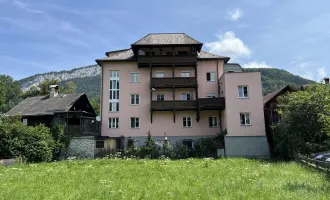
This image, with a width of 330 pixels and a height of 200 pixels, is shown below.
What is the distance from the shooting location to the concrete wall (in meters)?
29.5

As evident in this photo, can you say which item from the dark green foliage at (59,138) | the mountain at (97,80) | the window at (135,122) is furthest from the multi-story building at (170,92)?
the mountain at (97,80)

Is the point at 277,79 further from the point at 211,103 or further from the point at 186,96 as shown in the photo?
the point at 211,103

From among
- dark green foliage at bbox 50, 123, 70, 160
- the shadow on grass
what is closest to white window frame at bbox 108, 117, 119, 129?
dark green foliage at bbox 50, 123, 70, 160

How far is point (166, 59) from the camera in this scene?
3381 centimetres

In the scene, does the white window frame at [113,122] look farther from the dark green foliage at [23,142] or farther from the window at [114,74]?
the dark green foliage at [23,142]

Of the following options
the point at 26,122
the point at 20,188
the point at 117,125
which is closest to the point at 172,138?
the point at 117,125

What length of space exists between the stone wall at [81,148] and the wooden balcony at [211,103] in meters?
13.4

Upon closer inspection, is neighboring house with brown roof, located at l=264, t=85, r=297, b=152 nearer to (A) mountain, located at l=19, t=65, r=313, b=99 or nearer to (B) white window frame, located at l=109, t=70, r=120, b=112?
(A) mountain, located at l=19, t=65, r=313, b=99

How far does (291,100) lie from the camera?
82.5 ft

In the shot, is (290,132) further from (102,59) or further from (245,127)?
(102,59)

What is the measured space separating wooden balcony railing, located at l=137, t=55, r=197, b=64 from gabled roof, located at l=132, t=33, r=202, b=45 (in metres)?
1.87

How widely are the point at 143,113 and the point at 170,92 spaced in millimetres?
4468

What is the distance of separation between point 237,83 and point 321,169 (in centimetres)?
1707

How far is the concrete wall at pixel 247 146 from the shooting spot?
29.5 metres
